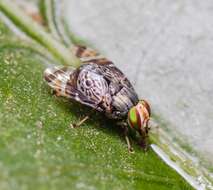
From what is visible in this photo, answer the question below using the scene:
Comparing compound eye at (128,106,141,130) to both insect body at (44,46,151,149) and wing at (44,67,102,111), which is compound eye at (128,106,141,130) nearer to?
insect body at (44,46,151,149)

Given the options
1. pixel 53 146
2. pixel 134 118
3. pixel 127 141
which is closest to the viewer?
pixel 53 146

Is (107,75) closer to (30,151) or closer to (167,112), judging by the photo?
(167,112)

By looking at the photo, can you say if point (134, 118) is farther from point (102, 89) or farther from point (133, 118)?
point (102, 89)

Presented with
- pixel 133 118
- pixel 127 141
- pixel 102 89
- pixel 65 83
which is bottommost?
pixel 127 141

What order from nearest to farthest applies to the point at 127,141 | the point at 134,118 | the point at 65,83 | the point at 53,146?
1. the point at 53,146
2. the point at 127,141
3. the point at 134,118
4. the point at 65,83

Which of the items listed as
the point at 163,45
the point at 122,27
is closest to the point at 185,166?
the point at 163,45

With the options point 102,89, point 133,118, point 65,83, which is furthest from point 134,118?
point 65,83

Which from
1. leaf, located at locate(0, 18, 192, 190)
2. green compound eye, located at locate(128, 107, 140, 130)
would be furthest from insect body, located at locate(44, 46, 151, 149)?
leaf, located at locate(0, 18, 192, 190)
